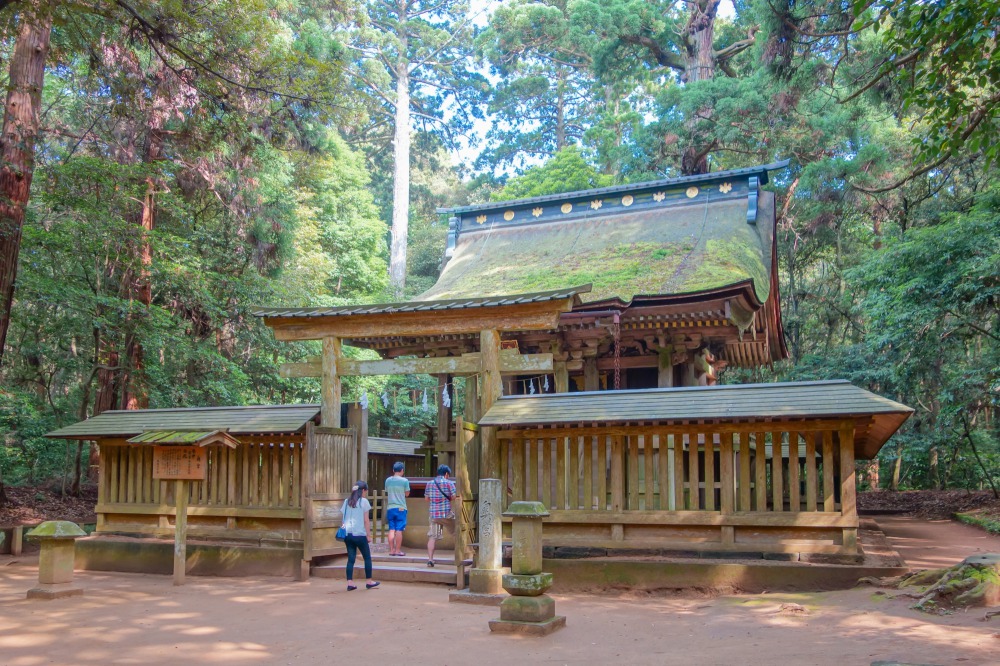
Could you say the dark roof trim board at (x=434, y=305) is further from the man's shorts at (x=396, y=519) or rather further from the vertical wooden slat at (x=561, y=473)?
Answer: the man's shorts at (x=396, y=519)

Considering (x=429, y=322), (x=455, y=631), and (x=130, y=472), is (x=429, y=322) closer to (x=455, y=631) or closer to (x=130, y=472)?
(x=455, y=631)

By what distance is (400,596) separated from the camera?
29.3 ft

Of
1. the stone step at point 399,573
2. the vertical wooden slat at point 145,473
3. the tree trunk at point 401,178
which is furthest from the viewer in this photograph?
the tree trunk at point 401,178

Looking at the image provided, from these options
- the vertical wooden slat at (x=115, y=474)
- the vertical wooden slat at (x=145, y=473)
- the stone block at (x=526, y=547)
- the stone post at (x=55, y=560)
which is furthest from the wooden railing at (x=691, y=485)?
the vertical wooden slat at (x=115, y=474)

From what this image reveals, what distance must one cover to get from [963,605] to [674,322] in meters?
7.07

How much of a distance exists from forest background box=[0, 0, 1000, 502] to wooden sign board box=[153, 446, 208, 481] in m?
4.09

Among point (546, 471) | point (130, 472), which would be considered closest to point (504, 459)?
point (546, 471)

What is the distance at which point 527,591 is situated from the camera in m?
6.99

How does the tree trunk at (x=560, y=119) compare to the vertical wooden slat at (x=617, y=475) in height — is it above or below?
above

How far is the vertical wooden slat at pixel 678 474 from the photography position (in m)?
9.05

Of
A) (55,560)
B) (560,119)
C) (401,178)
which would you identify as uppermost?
(560,119)

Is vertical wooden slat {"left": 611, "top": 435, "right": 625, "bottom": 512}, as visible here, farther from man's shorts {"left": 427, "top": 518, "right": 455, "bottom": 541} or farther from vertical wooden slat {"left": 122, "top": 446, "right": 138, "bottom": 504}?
vertical wooden slat {"left": 122, "top": 446, "right": 138, "bottom": 504}

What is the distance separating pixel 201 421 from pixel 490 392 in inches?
183

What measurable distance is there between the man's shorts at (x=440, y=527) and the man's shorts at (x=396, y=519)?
0.42 metres
